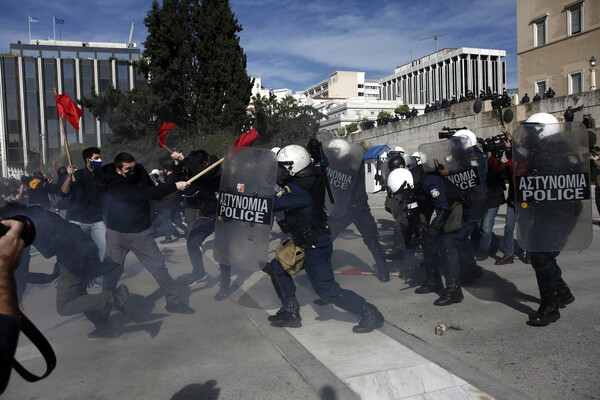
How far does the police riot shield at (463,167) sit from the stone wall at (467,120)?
19.3 m

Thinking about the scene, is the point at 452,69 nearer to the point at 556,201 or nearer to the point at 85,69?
the point at 85,69

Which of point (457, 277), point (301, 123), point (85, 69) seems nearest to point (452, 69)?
point (85, 69)

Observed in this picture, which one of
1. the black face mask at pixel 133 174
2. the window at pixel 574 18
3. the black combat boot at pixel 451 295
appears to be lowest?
the black combat boot at pixel 451 295

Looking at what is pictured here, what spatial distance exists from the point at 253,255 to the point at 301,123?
1033 inches

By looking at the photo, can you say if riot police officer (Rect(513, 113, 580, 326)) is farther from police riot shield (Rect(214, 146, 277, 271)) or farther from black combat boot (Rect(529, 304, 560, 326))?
police riot shield (Rect(214, 146, 277, 271))

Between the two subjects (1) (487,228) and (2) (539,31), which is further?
(2) (539,31)

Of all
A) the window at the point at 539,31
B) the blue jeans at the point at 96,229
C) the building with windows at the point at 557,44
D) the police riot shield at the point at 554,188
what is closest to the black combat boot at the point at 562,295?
the police riot shield at the point at 554,188

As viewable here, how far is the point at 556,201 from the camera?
4160 mm

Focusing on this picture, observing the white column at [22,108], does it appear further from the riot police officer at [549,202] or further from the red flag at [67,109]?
the riot police officer at [549,202]

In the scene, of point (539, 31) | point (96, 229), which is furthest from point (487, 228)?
point (539, 31)

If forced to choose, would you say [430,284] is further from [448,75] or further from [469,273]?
[448,75]

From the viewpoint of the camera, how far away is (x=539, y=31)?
34.9 meters

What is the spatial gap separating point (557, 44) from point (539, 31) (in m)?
2.23

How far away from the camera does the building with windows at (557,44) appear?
31.0m
